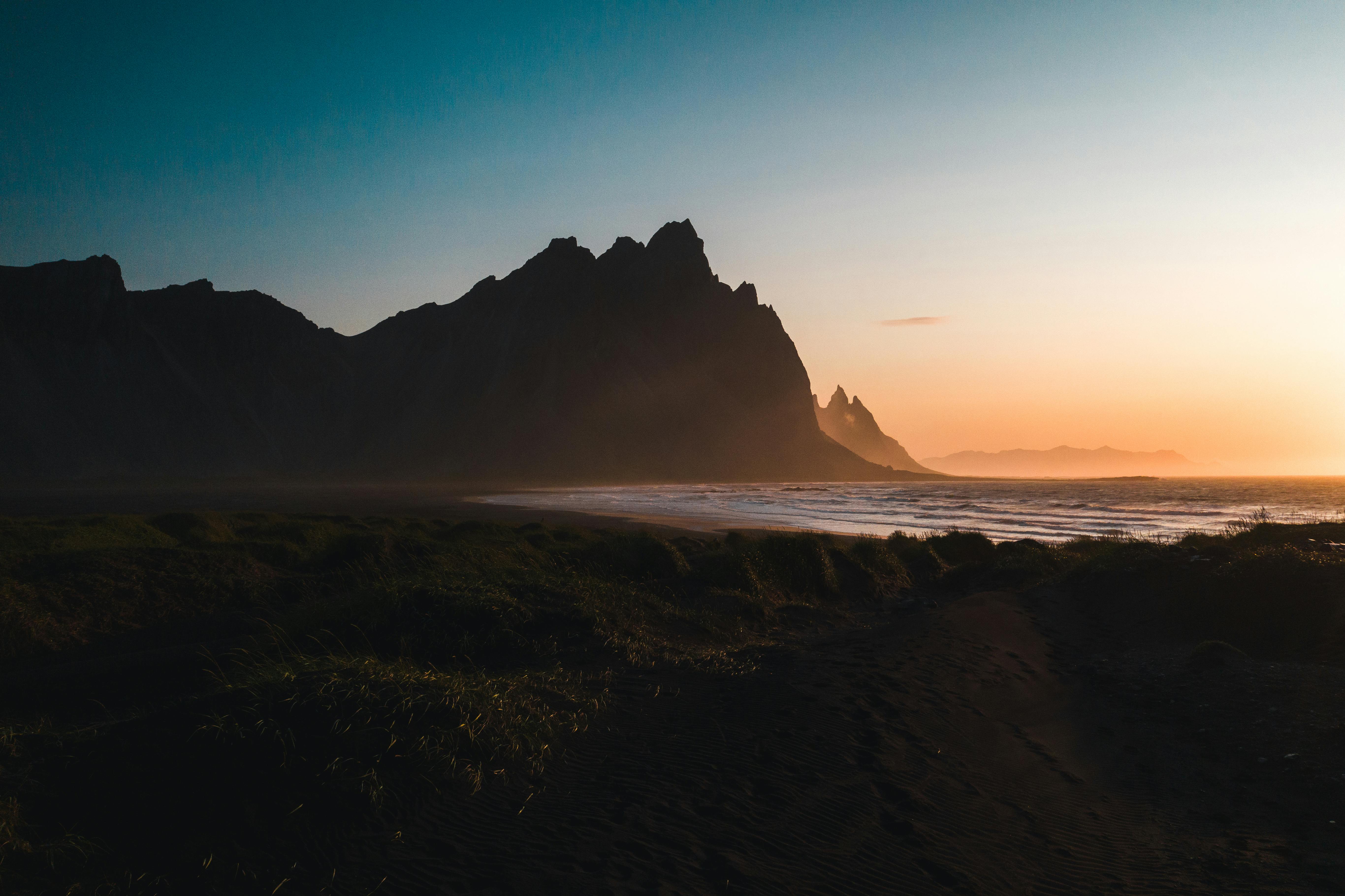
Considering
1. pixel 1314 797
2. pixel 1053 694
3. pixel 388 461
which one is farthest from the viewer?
pixel 388 461

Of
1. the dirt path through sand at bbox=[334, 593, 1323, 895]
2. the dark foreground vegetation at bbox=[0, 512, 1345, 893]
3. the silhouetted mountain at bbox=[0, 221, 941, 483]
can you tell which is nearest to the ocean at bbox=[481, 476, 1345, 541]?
the dark foreground vegetation at bbox=[0, 512, 1345, 893]

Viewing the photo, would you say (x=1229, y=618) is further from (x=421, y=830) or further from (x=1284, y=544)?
(x=421, y=830)

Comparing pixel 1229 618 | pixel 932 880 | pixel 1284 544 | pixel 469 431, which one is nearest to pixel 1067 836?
pixel 932 880

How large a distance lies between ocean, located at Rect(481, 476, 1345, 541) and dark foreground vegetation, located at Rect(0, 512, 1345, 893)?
887cm

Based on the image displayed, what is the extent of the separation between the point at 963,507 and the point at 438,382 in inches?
4954

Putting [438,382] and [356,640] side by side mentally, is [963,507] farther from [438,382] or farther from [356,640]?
[438,382]

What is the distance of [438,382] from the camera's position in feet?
513

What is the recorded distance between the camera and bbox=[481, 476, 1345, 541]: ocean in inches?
1575

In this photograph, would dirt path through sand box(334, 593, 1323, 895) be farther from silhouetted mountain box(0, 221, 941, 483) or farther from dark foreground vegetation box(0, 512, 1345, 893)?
silhouetted mountain box(0, 221, 941, 483)

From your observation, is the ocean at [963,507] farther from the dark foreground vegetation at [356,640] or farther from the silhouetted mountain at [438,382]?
the silhouetted mountain at [438,382]

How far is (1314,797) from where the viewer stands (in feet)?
19.2

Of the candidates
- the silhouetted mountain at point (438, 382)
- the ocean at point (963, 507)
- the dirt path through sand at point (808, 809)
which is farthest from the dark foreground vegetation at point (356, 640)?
the silhouetted mountain at point (438, 382)

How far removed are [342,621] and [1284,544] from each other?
1813 cm

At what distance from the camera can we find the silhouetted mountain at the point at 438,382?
382 feet
